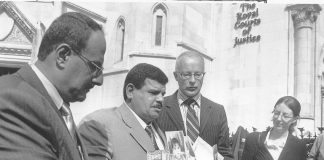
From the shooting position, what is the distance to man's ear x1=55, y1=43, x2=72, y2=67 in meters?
0.93

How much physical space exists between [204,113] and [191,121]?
0.09 m

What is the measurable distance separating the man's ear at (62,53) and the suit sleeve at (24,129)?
5.4 inches

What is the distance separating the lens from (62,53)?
3.05 ft

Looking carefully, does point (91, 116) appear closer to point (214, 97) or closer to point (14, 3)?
point (214, 97)

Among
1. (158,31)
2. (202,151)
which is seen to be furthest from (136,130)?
(158,31)

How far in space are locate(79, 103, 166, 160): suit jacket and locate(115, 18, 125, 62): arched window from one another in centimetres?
176

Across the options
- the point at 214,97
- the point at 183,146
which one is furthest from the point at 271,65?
the point at 183,146

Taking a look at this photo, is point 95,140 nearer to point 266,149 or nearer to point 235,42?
point 266,149

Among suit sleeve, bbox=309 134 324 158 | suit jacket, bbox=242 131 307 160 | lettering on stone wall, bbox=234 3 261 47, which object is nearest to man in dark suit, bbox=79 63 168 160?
suit jacket, bbox=242 131 307 160

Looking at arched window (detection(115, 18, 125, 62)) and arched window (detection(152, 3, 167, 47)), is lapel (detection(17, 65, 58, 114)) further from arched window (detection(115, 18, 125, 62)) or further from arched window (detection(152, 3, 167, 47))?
arched window (detection(152, 3, 167, 47))

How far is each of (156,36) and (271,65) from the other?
1036mm

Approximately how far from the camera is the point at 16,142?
72cm

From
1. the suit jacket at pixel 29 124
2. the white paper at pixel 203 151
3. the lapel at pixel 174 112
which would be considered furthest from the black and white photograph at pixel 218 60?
the suit jacket at pixel 29 124

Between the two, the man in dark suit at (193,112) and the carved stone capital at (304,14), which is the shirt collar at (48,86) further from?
the carved stone capital at (304,14)
